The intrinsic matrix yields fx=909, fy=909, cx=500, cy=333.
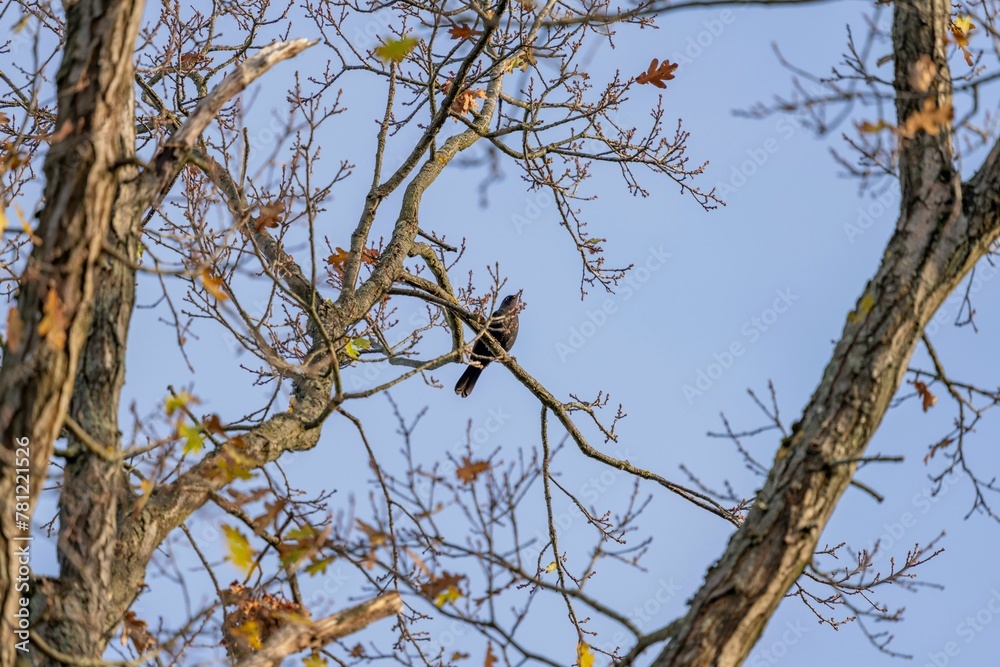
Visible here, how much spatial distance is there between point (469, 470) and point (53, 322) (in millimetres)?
1222

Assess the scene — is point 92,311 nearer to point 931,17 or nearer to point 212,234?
point 212,234

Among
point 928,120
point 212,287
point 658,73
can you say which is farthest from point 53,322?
point 658,73

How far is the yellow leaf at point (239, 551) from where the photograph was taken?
299 cm

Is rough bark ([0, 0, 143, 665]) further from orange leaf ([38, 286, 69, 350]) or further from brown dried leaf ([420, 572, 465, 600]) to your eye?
brown dried leaf ([420, 572, 465, 600])

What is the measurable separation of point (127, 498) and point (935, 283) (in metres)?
2.72

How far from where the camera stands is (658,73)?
4.79 meters

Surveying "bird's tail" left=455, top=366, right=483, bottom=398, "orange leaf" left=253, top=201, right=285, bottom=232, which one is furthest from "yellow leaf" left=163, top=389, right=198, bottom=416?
"bird's tail" left=455, top=366, right=483, bottom=398

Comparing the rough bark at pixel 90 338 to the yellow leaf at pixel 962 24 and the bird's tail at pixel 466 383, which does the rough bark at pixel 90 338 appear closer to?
the yellow leaf at pixel 962 24

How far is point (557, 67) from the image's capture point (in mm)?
4980

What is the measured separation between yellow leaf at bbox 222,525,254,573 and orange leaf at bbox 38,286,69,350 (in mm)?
928

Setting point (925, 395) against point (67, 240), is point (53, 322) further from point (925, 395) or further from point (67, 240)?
point (925, 395)

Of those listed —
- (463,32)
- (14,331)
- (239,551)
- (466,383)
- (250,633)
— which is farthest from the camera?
(466,383)

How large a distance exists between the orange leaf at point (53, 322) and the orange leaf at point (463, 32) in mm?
2330

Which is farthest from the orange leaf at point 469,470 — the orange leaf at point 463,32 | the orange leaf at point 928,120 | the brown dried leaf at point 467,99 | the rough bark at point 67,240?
the brown dried leaf at point 467,99
